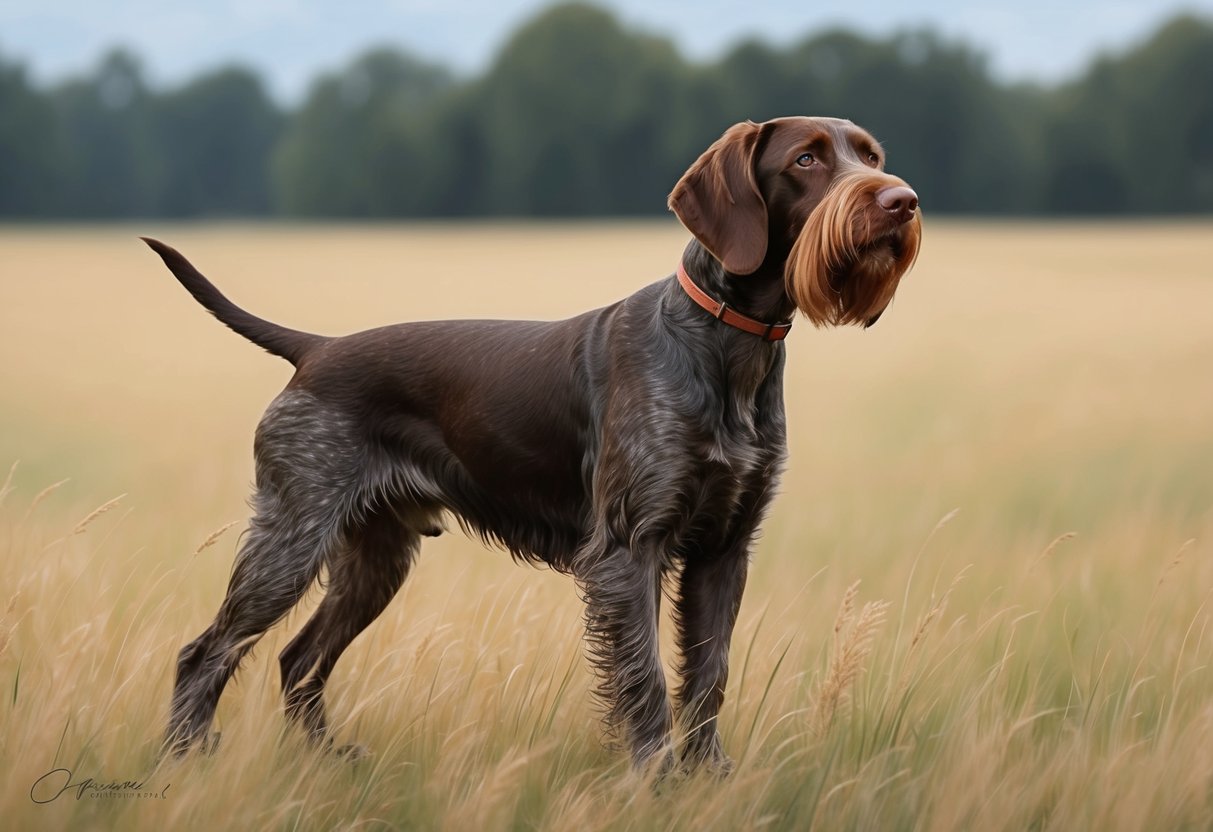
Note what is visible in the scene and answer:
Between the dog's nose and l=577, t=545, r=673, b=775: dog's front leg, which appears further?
l=577, t=545, r=673, b=775: dog's front leg

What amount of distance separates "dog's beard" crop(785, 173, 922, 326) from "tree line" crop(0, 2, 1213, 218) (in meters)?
36.5

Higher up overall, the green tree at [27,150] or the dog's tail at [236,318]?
the dog's tail at [236,318]

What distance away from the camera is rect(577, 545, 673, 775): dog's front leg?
371 centimetres

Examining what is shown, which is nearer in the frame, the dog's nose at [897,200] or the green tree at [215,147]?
the dog's nose at [897,200]

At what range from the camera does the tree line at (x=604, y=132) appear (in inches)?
1655

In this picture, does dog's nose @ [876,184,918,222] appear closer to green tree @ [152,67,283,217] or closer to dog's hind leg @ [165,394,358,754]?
dog's hind leg @ [165,394,358,754]

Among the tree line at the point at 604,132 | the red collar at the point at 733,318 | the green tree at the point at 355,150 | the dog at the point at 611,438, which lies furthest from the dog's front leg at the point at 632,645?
the green tree at the point at 355,150

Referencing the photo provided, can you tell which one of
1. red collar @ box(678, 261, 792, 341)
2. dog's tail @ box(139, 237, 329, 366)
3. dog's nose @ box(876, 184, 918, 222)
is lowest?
dog's tail @ box(139, 237, 329, 366)

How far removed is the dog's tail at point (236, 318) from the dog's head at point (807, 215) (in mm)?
1484

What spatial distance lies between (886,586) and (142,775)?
10.8 ft

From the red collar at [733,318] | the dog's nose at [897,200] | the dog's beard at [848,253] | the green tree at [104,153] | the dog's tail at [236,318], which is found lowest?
the green tree at [104,153]

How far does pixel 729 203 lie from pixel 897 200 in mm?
527

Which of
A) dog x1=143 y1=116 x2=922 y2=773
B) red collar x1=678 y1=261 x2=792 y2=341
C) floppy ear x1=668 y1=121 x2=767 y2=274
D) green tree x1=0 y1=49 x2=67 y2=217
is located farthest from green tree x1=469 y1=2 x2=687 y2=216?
red collar x1=678 y1=261 x2=792 y2=341
